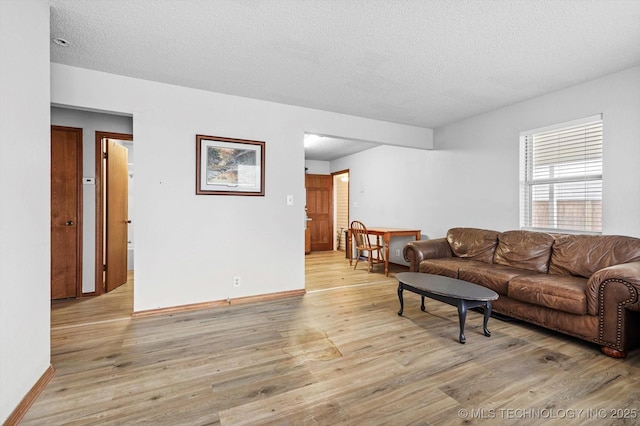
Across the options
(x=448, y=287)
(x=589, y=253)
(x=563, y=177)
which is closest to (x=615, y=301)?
(x=589, y=253)

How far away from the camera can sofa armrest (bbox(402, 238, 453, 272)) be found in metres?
4.01

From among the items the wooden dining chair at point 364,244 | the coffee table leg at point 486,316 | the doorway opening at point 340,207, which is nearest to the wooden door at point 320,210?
the doorway opening at point 340,207

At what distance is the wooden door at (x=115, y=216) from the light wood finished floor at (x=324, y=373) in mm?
1047

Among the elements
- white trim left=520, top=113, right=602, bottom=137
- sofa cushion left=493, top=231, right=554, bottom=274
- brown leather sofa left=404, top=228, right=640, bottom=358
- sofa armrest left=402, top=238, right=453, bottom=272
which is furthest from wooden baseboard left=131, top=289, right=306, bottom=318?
white trim left=520, top=113, right=602, bottom=137

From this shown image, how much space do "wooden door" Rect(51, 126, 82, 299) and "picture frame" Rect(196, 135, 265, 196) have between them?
170 cm

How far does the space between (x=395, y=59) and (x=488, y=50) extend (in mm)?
750

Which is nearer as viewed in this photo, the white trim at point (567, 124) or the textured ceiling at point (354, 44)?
the textured ceiling at point (354, 44)

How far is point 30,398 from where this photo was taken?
168 cm

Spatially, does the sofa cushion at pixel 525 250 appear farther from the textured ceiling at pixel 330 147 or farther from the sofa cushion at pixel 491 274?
the textured ceiling at pixel 330 147

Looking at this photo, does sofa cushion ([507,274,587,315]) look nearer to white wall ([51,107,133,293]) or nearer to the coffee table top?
the coffee table top

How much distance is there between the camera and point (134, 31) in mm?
2279

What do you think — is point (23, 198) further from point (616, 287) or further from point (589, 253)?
point (589, 253)

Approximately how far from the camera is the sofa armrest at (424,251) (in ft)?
13.1

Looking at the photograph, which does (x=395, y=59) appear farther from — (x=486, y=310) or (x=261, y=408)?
(x=261, y=408)
